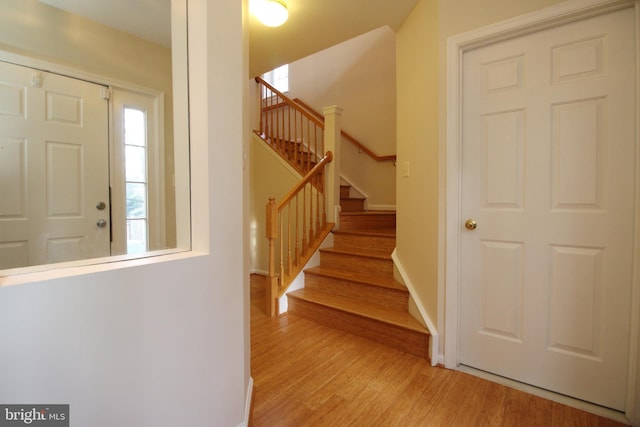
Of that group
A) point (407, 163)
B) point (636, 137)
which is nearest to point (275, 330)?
point (407, 163)

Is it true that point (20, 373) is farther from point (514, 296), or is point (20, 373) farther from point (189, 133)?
point (514, 296)

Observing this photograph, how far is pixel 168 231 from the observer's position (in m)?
1.23

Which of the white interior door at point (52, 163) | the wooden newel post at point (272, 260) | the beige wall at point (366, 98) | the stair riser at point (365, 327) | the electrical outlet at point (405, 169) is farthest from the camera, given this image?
the beige wall at point (366, 98)

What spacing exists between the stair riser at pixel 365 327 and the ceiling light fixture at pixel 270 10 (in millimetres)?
2226

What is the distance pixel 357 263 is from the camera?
110 inches

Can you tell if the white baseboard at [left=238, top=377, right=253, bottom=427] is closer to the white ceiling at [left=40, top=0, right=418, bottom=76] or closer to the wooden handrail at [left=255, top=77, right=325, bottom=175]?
the white ceiling at [left=40, top=0, right=418, bottom=76]

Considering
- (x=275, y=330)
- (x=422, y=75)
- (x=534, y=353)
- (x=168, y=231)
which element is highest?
(x=422, y=75)

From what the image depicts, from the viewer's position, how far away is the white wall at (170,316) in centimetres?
69

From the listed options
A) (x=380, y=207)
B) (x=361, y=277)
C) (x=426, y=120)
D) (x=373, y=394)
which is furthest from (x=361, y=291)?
(x=380, y=207)

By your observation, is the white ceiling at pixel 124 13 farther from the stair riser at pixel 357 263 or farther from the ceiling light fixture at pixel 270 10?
the stair riser at pixel 357 263

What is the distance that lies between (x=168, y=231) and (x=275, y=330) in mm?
1425

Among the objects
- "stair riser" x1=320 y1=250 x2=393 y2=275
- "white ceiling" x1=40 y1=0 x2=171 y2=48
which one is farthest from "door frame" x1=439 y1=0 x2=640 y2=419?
"white ceiling" x1=40 y1=0 x2=171 y2=48

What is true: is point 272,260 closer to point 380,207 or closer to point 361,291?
point 361,291

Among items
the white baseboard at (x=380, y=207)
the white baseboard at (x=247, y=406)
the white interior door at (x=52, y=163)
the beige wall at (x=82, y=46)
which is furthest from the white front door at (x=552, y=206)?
the white baseboard at (x=380, y=207)
